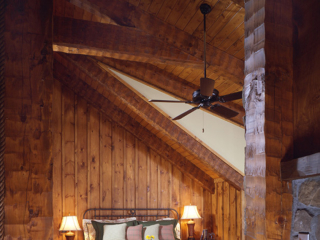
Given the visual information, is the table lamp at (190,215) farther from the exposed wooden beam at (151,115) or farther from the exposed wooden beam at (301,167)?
the exposed wooden beam at (301,167)

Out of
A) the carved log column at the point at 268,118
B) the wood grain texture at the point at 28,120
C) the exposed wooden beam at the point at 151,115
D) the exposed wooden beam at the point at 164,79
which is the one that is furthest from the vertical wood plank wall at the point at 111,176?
the carved log column at the point at 268,118

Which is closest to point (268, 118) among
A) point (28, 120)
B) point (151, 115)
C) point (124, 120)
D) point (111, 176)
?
point (28, 120)

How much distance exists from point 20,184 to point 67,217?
173 inches

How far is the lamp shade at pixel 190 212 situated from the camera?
267 inches

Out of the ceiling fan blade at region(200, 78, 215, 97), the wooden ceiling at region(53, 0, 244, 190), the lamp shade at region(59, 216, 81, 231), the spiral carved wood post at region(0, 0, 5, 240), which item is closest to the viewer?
the spiral carved wood post at region(0, 0, 5, 240)

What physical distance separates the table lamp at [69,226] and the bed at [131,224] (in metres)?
0.26

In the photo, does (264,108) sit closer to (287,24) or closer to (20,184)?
(287,24)

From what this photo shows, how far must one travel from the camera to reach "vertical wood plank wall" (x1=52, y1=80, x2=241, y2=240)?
21.2ft

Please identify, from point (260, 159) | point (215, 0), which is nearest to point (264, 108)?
point (260, 159)

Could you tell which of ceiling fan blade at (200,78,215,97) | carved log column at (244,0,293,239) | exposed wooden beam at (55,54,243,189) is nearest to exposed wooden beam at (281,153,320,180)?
carved log column at (244,0,293,239)

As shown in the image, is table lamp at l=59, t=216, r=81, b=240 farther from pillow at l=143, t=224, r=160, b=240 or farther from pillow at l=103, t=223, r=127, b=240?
pillow at l=143, t=224, r=160, b=240

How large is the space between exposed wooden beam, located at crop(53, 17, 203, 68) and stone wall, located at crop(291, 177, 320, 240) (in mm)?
2270

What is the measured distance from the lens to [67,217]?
6.12m

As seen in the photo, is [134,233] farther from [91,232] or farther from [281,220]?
[281,220]
